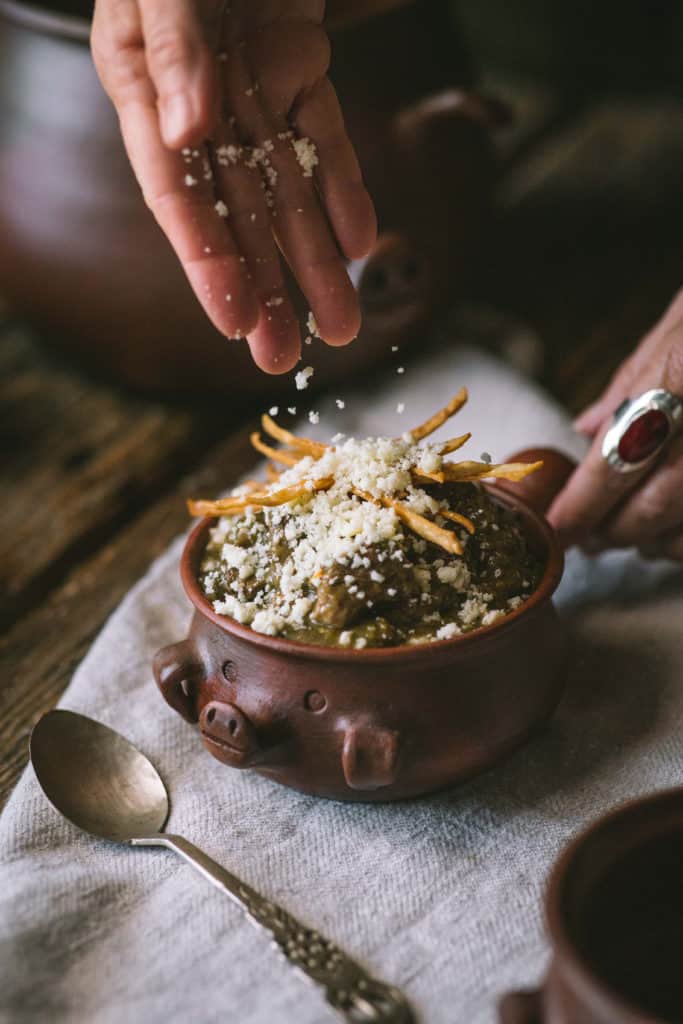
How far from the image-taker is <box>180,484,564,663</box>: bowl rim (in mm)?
904

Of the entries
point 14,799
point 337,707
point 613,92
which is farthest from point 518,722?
point 613,92

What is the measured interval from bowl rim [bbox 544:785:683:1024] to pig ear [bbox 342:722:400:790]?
0.21 metres

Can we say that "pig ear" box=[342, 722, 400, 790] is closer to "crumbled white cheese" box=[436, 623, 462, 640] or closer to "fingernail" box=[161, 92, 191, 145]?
"crumbled white cheese" box=[436, 623, 462, 640]

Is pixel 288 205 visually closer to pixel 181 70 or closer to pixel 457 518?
pixel 181 70

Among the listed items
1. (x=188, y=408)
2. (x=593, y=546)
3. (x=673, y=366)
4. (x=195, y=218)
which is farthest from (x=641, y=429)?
(x=188, y=408)

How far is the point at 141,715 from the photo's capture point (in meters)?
1.15

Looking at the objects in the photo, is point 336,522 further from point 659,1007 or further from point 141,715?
point 659,1007

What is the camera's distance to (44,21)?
1500 millimetres

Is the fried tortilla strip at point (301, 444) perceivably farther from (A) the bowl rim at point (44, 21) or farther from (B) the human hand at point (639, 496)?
(A) the bowl rim at point (44, 21)

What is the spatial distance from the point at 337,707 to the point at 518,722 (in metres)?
0.17

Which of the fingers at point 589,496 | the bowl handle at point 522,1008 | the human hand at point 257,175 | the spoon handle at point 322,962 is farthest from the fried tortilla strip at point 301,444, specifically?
the bowl handle at point 522,1008

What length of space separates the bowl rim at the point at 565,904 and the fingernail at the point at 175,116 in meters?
0.62

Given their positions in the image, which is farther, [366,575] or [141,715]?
[141,715]

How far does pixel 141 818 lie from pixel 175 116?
618 millimetres
